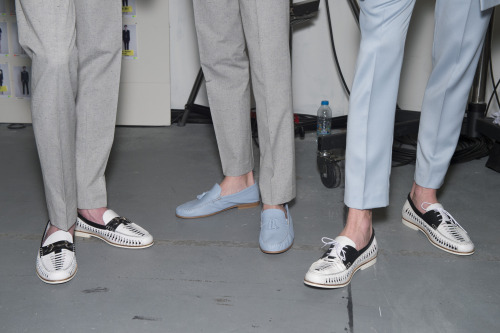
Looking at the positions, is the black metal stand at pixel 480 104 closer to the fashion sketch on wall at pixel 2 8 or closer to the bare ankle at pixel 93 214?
the bare ankle at pixel 93 214

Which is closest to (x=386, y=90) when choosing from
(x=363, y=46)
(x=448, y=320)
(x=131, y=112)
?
(x=363, y=46)

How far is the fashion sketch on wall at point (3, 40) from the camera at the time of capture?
3160 mm

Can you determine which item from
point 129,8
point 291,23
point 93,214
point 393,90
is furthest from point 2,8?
point 393,90

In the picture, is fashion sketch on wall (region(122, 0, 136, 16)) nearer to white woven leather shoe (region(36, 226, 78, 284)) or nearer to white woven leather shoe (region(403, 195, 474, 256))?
white woven leather shoe (region(36, 226, 78, 284))

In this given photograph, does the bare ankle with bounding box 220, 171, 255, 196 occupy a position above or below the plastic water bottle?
below

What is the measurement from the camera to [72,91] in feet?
4.92

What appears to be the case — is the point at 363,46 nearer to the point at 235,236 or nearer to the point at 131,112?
the point at 235,236

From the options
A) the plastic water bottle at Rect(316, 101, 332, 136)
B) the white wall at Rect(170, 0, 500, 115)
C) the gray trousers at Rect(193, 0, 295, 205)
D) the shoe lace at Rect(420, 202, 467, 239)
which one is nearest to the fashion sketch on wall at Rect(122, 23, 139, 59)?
the white wall at Rect(170, 0, 500, 115)

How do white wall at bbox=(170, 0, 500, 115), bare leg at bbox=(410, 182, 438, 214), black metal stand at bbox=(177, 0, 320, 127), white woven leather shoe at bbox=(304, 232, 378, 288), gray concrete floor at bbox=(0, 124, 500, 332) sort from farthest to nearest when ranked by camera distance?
white wall at bbox=(170, 0, 500, 115) < black metal stand at bbox=(177, 0, 320, 127) < bare leg at bbox=(410, 182, 438, 214) < white woven leather shoe at bbox=(304, 232, 378, 288) < gray concrete floor at bbox=(0, 124, 500, 332)

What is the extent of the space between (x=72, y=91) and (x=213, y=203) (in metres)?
0.62

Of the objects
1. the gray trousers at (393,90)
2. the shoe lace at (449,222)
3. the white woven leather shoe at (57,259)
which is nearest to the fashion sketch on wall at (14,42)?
the white woven leather shoe at (57,259)

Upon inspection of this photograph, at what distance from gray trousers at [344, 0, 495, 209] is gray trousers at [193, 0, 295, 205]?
224 millimetres

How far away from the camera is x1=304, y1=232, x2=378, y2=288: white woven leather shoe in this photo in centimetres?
144

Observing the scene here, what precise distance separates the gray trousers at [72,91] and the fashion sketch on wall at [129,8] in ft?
5.31
